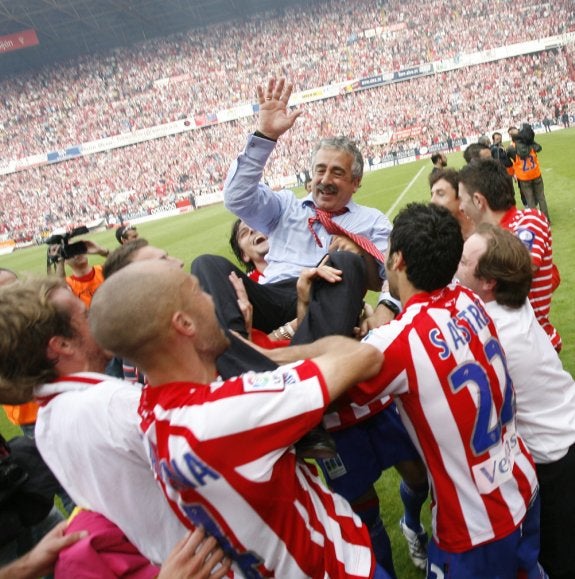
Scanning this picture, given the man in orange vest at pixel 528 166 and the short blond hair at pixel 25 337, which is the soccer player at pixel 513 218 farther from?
the man in orange vest at pixel 528 166

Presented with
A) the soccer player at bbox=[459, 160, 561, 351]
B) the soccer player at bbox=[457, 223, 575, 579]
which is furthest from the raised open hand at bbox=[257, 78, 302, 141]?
the soccer player at bbox=[459, 160, 561, 351]

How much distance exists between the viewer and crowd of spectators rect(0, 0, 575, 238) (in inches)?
1422

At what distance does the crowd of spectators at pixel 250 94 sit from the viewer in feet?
119

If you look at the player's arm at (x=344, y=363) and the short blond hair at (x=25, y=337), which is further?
the short blond hair at (x=25, y=337)

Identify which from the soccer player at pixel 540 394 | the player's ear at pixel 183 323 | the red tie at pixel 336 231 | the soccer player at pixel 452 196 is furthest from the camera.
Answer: the soccer player at pixel 452 196

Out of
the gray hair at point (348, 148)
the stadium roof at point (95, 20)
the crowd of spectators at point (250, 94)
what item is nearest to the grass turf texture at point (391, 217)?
the gray hair at point (348, 148)

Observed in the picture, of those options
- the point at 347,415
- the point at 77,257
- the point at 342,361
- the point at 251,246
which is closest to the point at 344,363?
the point at 342,361

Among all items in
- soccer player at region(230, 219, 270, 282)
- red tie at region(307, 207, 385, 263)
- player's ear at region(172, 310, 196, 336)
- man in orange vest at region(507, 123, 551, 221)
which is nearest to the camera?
player's ear at region(172, 310, 196, 336)

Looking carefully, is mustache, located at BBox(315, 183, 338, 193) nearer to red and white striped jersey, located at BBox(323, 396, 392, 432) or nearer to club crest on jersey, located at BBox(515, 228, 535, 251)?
club crest on jersey, located at BBox(515, 228, 535, 251)

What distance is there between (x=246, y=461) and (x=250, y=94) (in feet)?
147

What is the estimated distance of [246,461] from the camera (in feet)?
4.37

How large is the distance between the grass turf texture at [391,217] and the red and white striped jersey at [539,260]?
1.55m

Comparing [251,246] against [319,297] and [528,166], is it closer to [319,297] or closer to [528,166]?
[319,297]

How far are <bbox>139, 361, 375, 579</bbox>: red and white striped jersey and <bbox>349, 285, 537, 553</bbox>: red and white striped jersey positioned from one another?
50cm
